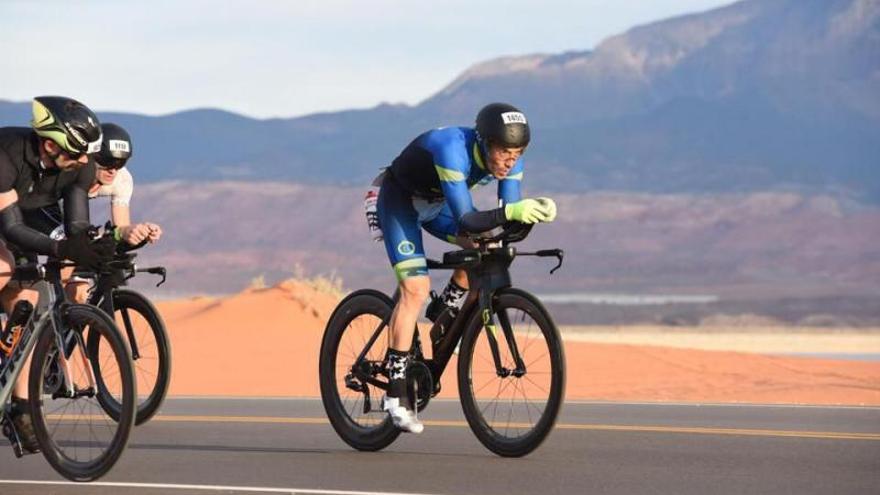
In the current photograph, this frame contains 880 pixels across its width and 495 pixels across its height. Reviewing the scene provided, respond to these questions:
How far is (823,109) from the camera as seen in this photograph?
140750 millimetres

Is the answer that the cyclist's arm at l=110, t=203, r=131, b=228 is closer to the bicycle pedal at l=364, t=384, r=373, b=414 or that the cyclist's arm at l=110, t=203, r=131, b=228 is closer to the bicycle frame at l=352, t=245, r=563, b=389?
the bicycle pedal at l=364, t=384, r=373, b=414

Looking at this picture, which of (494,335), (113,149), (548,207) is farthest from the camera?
(113,149)

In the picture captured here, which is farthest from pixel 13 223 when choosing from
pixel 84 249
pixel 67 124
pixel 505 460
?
pixel 505 460

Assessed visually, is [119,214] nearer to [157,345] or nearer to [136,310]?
[136,310]

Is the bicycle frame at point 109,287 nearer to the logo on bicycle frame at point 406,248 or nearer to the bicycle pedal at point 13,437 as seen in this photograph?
the logo on bicycle frame at point 406,248

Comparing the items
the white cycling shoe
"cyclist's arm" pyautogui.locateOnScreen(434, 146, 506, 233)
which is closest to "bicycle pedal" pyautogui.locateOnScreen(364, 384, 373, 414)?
the white cycling shoe

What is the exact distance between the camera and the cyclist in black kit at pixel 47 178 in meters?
10.0

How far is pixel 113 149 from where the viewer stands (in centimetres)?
1272

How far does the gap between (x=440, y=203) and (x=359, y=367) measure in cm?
112

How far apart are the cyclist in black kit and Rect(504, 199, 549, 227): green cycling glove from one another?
2.17 meters

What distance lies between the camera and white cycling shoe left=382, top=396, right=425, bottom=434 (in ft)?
36.9

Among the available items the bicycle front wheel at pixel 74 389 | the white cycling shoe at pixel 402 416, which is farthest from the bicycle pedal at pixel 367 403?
the bicycle front wheel at pixel 74 389

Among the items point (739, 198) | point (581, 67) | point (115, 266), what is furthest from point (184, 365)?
point (581, 67)

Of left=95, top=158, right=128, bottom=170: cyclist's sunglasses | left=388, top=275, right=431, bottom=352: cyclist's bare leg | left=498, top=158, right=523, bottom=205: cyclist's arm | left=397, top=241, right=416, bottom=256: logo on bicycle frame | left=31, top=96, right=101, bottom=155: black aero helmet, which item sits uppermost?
left=31, top=96, right=101, bottom=155: black aero helmet
